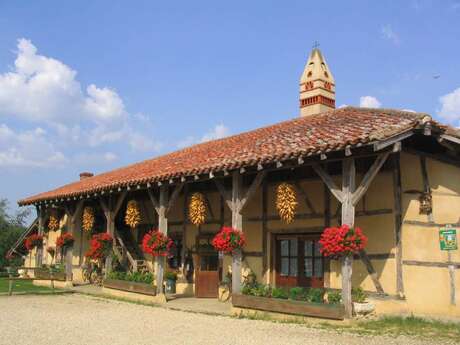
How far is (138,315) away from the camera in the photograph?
9.74 m

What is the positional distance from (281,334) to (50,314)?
4.94 meters

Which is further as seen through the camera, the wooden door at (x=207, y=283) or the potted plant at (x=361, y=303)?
the wooden door at (x=207, y=283)

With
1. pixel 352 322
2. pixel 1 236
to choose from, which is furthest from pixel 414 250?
pixel 1 236

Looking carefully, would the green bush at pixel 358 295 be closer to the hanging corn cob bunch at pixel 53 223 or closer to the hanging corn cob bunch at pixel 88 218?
the hanging corn cob bunch at pixel 88 218

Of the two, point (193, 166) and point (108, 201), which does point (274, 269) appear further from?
point (108, 201)

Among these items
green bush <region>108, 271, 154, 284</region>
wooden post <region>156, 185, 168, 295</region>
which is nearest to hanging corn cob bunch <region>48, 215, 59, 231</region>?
green bush <region>108, 271, 154, 284</region>

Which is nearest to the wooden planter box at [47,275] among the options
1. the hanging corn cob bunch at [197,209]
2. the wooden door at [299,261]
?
the hanging corn cob bunch at [197,209]

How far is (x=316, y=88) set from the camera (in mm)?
17016

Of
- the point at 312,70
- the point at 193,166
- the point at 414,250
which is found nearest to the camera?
the point at 414,250

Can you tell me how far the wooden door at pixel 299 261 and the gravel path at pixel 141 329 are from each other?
7.01 feet

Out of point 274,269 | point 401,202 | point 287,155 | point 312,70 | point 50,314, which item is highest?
point 312,70

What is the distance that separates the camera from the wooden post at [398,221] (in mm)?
8953

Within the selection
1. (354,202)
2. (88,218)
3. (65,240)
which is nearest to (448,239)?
(354,202)

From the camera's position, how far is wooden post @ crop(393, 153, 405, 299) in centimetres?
895
